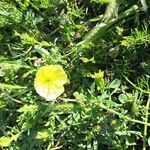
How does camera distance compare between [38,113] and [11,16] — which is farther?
[11,16]

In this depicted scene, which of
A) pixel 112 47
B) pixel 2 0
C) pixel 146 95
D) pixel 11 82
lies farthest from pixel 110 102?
pixel 2 0

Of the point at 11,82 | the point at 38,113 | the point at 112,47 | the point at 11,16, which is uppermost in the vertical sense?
the point at 11,16

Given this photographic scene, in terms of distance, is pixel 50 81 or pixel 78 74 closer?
pixel 50 81

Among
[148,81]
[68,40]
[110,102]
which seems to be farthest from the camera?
[68,40]

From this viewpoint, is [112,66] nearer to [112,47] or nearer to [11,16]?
[112,47]
